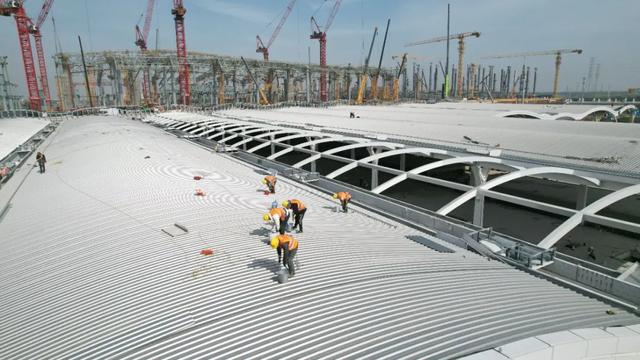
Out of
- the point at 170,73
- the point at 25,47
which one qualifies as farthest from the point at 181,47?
the point at 25,47

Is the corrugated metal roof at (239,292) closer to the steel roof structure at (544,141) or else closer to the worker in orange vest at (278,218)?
the worker in orange vest at (278,218)

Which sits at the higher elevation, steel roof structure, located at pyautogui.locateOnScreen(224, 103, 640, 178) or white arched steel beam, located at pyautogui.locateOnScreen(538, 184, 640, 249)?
steel roof structure, located at pyautogui.locateOnScreen(224, 103, 640, 178)

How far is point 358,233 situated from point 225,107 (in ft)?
218

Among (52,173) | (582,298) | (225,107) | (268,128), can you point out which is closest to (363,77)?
(225,107)

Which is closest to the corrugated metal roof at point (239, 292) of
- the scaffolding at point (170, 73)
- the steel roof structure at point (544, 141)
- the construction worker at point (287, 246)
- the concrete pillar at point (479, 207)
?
the construction worker at point (287, 246)

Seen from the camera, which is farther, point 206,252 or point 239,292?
point 206,252

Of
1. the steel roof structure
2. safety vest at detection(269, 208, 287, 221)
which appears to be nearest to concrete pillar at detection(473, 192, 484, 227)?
the steel roof structure

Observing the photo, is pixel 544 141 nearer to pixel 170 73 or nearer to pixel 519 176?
pixel 519 176

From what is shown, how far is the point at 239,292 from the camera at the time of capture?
6.24 m

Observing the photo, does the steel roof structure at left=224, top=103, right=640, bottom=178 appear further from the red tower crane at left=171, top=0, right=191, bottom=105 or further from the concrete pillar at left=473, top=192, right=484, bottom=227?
the red tower crane at left=171, top=0, right=191, bottom=105

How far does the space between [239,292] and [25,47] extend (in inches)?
2946

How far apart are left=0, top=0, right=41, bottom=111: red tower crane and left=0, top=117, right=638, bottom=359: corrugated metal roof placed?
62517 millimetres

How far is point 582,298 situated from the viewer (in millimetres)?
7293

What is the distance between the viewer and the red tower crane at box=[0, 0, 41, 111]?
5866cm
